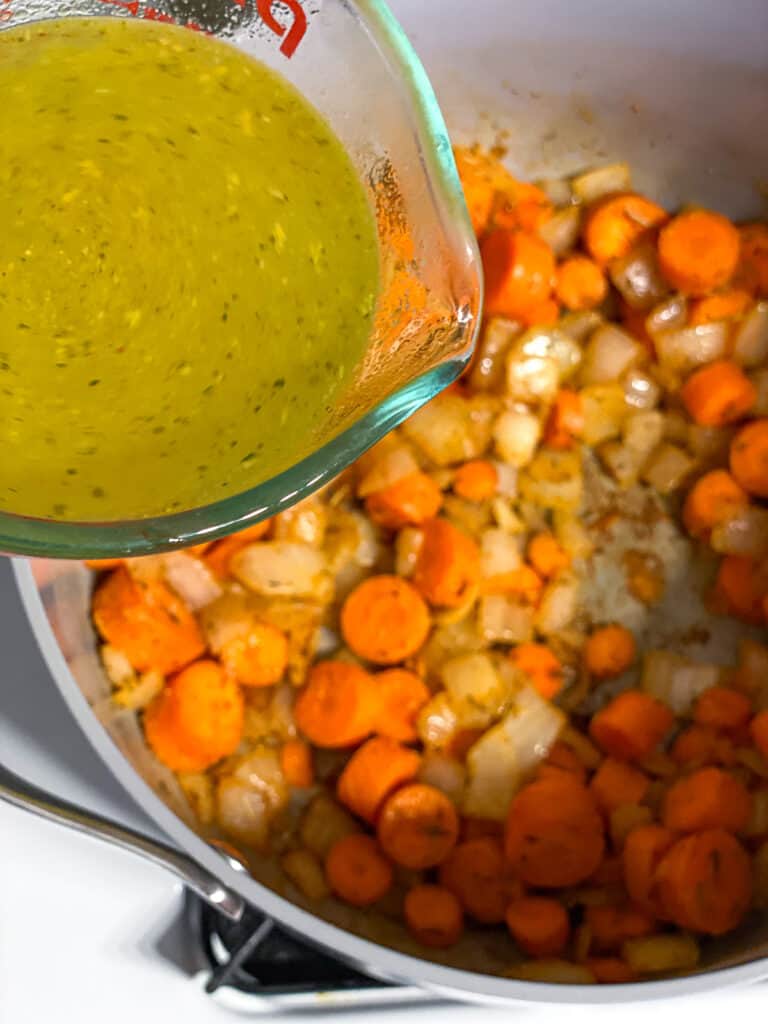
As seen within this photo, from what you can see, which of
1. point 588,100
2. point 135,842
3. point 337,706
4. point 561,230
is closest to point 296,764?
point 337,706

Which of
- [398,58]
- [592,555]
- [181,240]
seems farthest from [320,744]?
[398,58]

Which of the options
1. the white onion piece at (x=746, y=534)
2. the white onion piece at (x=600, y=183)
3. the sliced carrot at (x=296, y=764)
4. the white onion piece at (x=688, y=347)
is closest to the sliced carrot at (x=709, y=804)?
the white onion piece at (x=746, y=534)

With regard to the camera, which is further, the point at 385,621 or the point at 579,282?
the point at 579,282

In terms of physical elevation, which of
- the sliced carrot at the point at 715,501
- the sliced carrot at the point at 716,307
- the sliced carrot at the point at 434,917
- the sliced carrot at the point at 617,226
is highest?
the sliced carrot at the point at 617,226

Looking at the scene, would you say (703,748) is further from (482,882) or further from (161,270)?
(161,270)

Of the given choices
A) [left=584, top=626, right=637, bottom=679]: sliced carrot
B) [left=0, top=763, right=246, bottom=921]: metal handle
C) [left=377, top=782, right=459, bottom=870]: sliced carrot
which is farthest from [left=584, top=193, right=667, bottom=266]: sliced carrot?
[left=0, top=763, right=246, bottom=921]: metal handle

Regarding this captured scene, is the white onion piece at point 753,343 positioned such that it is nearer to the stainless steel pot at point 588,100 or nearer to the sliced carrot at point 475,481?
the stainless steel pot at point 588,100
